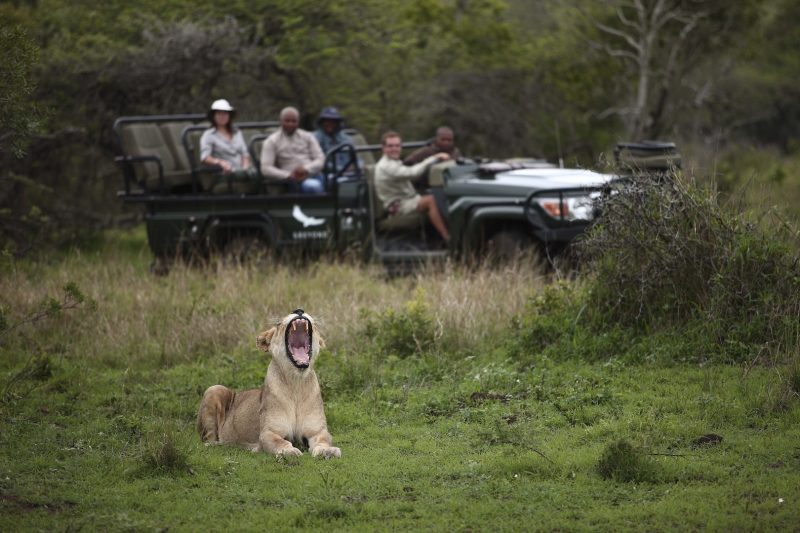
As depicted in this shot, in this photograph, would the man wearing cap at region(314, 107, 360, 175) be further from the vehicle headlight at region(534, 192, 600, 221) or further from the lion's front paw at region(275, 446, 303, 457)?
the lion's front paw at region(275, 446, 303, 457)

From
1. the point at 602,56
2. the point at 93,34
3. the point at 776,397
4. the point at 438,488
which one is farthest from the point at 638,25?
the point at 438,488

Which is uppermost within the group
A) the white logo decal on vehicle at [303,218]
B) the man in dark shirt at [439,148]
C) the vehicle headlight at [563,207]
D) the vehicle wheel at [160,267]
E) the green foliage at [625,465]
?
the man in dark shirt at [439,148]

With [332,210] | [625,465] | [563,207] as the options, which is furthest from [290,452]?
[332,210]

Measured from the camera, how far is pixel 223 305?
38.1 ft

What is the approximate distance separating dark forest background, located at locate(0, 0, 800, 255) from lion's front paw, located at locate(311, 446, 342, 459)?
503 centimetres

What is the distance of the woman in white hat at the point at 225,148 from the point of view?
14281 millimetres

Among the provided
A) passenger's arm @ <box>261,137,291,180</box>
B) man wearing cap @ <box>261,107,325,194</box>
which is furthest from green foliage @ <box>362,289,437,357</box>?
passenger's arm @ <box>261,137,291,180</box>

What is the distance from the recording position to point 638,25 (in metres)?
25.4

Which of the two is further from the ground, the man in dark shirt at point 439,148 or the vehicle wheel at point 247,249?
the man in dark shirt at point 439,148

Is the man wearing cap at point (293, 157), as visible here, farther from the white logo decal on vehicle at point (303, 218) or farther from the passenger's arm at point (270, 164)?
the white logo decal on vehicle at point (303, 218)

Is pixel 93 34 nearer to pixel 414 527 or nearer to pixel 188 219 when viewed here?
pixel 188 219

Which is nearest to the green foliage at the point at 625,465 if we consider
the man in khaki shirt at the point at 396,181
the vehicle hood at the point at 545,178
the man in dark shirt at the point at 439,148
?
the vehicle hood at the point at 545,178

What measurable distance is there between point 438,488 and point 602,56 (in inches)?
818

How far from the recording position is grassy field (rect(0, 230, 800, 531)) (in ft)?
20.7
